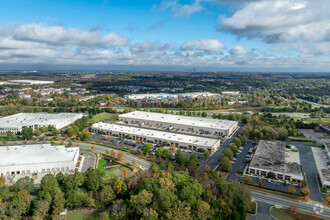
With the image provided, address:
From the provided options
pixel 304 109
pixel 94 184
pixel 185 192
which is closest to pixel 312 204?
pixel 185 192

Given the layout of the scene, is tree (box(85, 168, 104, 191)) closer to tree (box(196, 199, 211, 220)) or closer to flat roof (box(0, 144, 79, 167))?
flat roof (box(0, 144, 79, 167))

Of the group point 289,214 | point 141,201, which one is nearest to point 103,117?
point 141,201

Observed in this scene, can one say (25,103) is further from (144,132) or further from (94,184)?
(94,184)

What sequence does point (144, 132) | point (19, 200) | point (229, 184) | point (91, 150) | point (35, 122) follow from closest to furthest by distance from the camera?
point (19, 200) → point (229, 184) → point (91, 150) → point (144, 132) → point (35, 122)

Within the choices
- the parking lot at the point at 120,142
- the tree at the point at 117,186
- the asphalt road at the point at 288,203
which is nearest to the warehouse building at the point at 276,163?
the asphalt road at the point at 288,203

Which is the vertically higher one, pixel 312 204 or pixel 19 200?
pixel 19 200

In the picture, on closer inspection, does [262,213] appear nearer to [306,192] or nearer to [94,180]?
[306,192]

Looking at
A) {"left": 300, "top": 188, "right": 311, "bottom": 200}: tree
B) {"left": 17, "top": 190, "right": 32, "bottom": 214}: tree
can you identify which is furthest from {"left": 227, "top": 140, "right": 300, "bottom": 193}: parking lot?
{"left": 17, "top": 190, "right": 32, "bottom": 214}: tree
